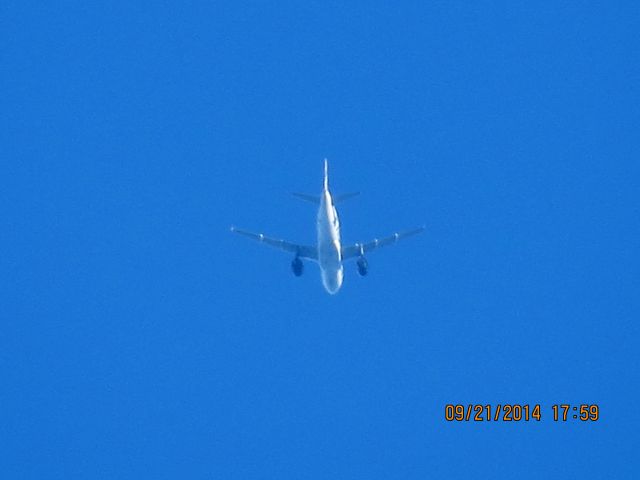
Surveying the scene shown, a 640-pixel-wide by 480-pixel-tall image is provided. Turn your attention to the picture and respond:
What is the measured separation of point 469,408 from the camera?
9581cm

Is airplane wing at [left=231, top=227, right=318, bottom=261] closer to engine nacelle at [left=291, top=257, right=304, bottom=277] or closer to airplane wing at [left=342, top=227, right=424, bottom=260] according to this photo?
engine nacelle at [left=291, top=257, right=304, bottom=277]

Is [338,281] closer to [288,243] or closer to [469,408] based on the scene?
[288,243]

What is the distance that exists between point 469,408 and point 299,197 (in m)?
32.2

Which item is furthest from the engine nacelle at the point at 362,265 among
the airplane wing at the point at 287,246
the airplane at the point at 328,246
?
the airplane wing at the point at 287,246

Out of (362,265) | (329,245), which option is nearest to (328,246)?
(329,245)

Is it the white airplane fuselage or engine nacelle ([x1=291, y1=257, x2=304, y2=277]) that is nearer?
the white airplane fuselage

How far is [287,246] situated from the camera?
83500 millimetres

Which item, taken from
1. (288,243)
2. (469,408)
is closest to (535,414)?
(469,408)

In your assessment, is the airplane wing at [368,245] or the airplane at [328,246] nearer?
the airplane at [328,246]

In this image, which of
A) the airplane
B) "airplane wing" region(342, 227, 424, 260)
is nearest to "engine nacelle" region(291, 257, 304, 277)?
the airplane

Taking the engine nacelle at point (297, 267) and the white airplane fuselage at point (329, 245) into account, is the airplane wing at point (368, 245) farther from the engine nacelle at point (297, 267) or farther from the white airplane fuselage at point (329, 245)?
the engine nacelle at point (297, 267)

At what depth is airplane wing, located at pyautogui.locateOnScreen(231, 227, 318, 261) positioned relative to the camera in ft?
271

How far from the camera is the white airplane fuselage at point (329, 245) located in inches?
2918

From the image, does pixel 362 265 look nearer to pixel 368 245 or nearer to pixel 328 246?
pixel 368 245
